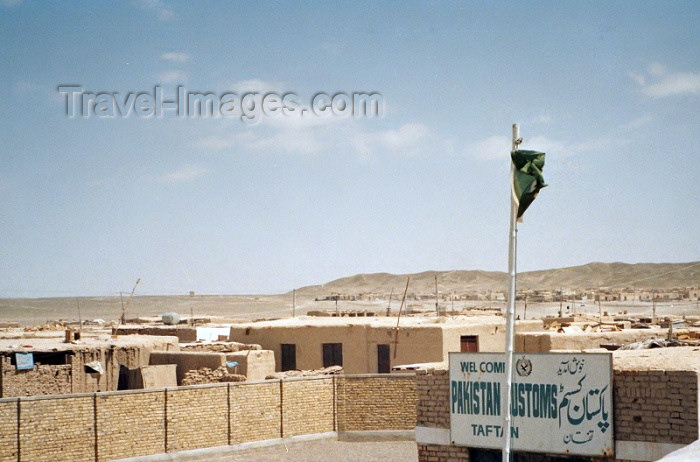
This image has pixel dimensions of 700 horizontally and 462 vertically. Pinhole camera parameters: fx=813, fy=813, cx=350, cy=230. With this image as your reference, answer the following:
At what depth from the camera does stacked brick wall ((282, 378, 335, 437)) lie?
25.8 meters

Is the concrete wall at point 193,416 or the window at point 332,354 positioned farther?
the window at point 332,354

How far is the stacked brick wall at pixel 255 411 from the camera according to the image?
24.7 m

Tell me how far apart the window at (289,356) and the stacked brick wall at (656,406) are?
19.0 metres

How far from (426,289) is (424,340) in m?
129

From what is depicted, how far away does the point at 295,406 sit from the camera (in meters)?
26.0

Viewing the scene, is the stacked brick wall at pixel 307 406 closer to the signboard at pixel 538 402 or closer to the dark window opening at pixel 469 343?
the dark window opening at pixel 469 343

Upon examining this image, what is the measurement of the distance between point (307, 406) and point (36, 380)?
8347mm

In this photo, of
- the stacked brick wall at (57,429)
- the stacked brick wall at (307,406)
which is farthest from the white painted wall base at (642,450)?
the stacked brick wall at (307,406)

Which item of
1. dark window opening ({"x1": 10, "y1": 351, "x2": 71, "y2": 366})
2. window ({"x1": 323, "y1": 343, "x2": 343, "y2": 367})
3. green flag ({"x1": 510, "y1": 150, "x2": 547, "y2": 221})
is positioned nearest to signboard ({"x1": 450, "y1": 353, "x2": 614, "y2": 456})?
green flag ({"x1": 510, "y1": 150, "x2": 547, "y2": 221})

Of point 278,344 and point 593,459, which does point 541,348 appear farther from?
point 593,459

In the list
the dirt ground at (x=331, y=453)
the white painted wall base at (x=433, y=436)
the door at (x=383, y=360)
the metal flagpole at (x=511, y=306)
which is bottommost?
the dirt ground at (x=331, y=453)

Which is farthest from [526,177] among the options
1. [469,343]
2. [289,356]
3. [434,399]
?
[289,356]

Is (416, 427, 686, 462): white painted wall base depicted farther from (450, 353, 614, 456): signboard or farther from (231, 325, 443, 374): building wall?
(231, 325, 443, 374): building wall

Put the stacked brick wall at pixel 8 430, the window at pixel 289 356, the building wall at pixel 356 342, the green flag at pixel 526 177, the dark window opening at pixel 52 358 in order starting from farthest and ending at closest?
the window at pixel 289 356 → the building wall at pixel 356 342 → the dark window opening at pixel 52 358 → the stacked brick wall at pixel 8 430 → the green flag at pixel 526 177
